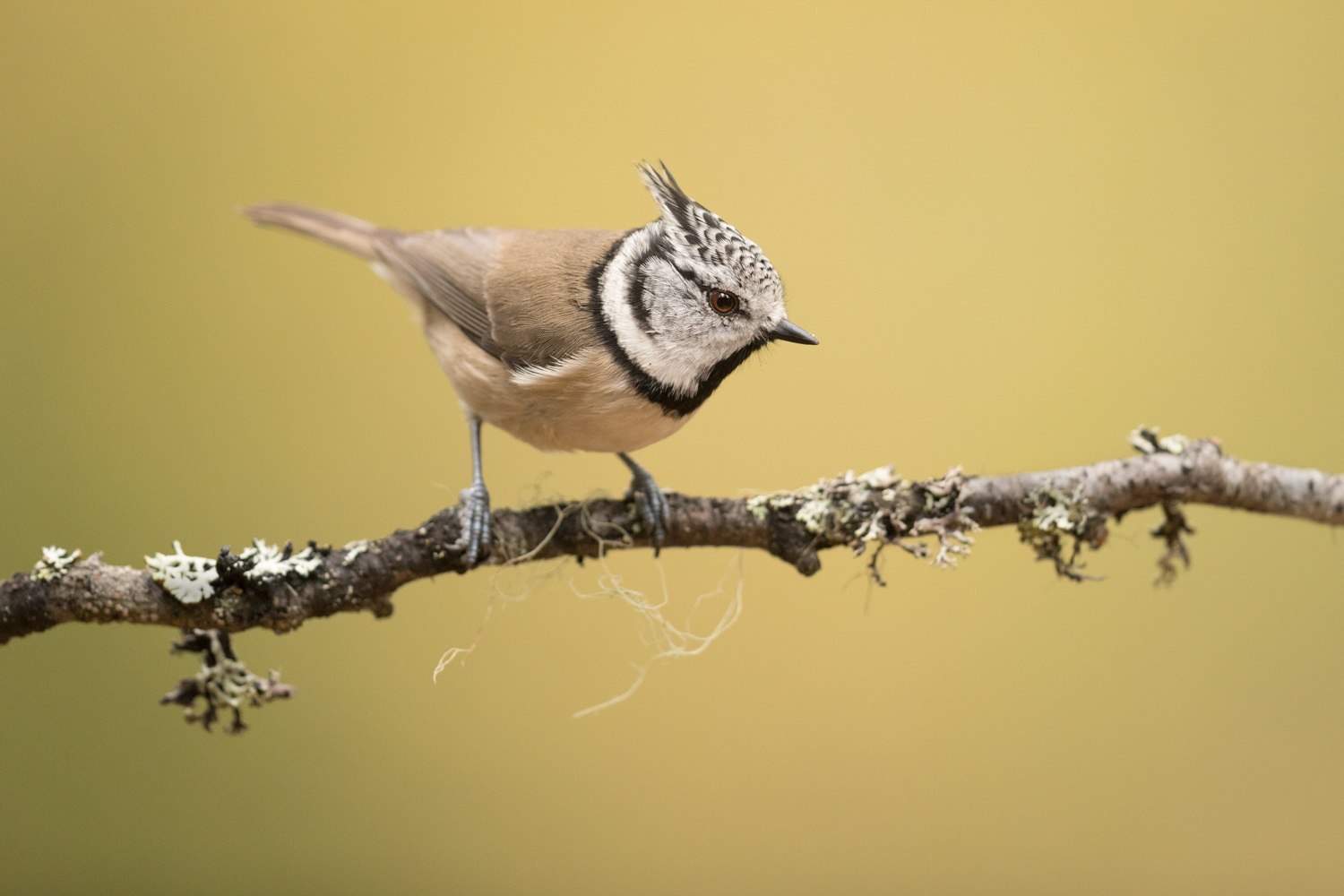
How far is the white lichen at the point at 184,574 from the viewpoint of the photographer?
5.41 feet

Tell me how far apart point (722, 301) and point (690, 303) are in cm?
6

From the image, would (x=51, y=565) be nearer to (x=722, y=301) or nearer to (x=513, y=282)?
(x=513, y=282)

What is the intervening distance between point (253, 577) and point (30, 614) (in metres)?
0.39

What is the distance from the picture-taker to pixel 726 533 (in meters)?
1.96

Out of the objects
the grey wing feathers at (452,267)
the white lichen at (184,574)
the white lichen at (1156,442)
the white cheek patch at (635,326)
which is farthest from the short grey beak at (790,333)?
the white lichen at (184,574)

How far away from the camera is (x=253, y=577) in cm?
168

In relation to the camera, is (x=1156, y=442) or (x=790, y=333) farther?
(x=1156, y=442)

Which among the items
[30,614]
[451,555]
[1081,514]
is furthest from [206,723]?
[1081,514]

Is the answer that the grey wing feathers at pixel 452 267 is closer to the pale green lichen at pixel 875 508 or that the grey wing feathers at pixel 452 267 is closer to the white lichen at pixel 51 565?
the pale green lichen at pixel 875 508

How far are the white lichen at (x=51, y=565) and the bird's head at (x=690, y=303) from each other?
106cm

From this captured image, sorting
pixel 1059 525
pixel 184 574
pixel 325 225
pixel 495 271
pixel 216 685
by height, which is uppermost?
pixel 325 225

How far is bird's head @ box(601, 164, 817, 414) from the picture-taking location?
65.2 inches

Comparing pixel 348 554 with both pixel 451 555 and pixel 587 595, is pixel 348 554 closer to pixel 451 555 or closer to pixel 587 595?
pixel 451 555

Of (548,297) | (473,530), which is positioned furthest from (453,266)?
(473,530)
